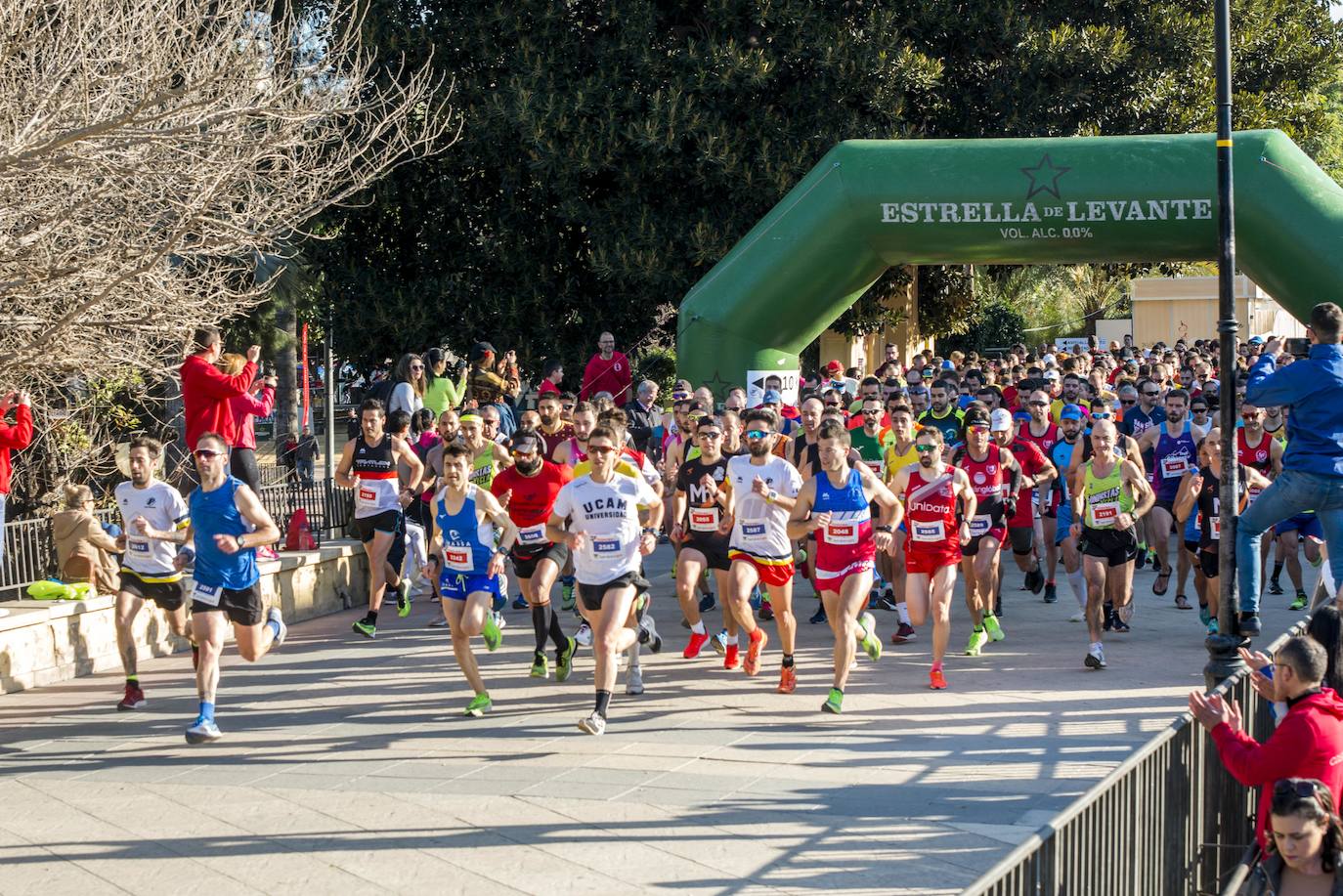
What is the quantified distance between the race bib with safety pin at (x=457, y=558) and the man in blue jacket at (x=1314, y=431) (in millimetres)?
4618

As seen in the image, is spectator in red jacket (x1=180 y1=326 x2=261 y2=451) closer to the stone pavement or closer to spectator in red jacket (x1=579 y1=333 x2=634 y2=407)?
the stone pavement

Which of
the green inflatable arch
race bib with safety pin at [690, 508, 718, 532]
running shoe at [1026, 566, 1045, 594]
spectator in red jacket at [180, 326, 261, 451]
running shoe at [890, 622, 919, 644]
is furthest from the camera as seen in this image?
the green inflatable arch

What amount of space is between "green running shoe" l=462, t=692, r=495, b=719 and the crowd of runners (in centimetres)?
2

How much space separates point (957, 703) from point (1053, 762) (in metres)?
1.48

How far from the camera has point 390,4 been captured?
22594 millimetres

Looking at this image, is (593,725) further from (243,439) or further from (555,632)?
(243,439)

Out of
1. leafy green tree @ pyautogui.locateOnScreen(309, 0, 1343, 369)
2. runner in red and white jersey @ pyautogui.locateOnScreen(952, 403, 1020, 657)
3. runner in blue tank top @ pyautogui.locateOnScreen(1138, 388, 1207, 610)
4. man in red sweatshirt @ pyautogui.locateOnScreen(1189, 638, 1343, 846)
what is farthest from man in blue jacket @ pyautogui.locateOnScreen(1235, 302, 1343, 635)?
leafy green tree @ pyautogui.locateOnScreen(309, 0, 1343, 369)

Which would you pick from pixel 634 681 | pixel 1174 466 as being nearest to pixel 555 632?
pixel 634 681

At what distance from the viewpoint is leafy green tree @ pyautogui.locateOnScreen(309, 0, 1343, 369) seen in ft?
72.0

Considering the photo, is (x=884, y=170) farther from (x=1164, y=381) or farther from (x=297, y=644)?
(x=297, y=644)

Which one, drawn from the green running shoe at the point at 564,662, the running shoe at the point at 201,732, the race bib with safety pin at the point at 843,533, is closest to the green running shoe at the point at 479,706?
the green running shoe at the point at 564,662

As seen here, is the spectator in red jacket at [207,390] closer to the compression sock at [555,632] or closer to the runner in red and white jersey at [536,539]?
the runner in red and white jersey at [536,539]

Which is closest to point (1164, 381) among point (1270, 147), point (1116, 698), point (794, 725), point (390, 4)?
point (1270, 147)

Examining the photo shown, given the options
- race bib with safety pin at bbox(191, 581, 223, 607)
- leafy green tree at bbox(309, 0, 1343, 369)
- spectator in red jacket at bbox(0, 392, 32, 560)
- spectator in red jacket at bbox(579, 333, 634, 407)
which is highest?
leafy green tree at bbox(309, 0, 1343, 369)
